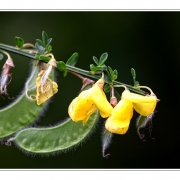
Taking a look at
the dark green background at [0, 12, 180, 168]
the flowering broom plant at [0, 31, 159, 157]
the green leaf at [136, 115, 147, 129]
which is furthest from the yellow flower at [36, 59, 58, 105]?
the dark green background at [0, 12, 180, 168]

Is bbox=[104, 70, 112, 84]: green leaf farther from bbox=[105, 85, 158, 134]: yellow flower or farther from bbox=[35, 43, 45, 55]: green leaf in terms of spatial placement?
bbox=[35, 43, 45, 55]: green leaf

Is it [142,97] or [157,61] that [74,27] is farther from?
[142,97]

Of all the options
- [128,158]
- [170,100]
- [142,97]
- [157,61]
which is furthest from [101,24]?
[142,97]

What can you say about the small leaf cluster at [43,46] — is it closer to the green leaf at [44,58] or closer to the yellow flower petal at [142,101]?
the green leaf at [44,58]

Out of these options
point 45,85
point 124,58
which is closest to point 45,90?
point 45,85

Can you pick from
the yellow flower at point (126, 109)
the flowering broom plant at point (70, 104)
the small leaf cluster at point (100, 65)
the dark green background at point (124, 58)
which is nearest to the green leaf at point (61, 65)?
the flowering broom plant at point (70, 104)

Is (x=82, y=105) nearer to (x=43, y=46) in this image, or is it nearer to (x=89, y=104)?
(x=89, y=104)
